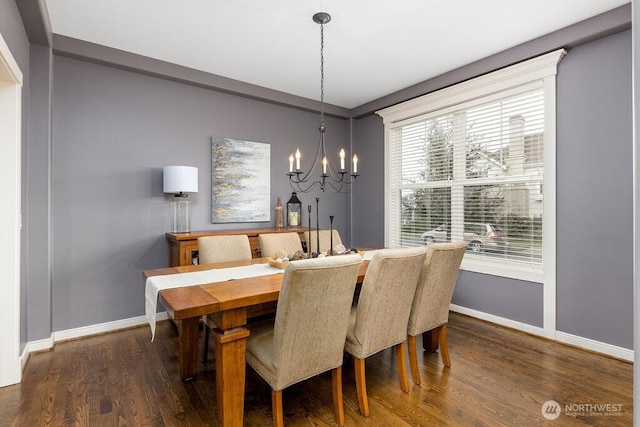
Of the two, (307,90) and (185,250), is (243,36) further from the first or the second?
(185,250)

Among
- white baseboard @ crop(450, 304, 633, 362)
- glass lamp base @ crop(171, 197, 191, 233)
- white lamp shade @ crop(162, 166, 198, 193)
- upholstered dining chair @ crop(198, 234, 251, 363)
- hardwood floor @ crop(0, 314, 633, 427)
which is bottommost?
hardwood floor @ crop(0, 314, 633, 427)

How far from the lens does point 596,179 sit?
261cm

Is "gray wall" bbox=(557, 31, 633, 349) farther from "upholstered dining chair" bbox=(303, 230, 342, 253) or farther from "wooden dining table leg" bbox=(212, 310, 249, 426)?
"wooden dining table leg" bbox=(212, 310, 249, 426)

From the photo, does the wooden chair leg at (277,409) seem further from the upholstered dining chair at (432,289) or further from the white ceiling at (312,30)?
the white ceiling at (312,30)

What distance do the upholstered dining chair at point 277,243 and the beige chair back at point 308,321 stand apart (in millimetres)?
1269

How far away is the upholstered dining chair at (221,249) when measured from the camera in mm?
2734

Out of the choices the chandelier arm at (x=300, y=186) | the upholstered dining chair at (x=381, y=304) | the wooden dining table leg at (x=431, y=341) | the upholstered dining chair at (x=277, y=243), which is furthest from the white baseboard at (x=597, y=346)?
the chandelier arm at (x=300, y=186)

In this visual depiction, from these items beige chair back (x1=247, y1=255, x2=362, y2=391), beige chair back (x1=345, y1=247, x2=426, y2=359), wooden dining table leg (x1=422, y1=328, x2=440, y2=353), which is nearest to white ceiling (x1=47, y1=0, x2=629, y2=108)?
beige chair back (x1=345, y1=247, x2=426, y2=359)

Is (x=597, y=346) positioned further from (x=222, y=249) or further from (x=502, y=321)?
(x=222, y=249)

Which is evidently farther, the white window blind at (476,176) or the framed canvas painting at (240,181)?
the framed canvas painting at (240,181)

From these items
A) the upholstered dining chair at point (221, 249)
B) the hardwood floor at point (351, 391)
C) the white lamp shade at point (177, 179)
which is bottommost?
the hardwood floor at point (351, 391)

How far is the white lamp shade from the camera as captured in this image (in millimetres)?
3107

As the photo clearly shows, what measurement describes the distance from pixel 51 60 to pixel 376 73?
118 inches

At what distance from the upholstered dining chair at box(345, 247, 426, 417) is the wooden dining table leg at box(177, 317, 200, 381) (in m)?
1.05
